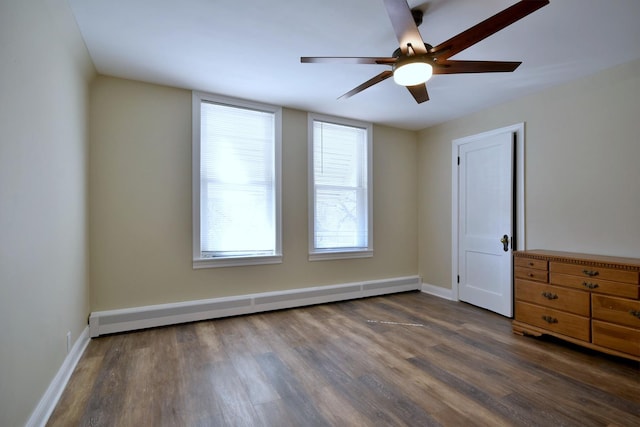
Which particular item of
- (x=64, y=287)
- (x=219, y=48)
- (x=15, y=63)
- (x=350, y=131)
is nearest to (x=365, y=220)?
(x=350, y=131)

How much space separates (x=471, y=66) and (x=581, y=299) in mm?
2199

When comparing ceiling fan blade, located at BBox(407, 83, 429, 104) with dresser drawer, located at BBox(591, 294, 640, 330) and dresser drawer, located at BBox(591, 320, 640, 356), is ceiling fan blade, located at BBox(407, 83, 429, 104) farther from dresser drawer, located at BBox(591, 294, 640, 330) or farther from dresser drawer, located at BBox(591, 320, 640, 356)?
dresser drawer, located at BBox(591, 320, 640, 356)

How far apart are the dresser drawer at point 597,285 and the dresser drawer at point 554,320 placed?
0.26 m

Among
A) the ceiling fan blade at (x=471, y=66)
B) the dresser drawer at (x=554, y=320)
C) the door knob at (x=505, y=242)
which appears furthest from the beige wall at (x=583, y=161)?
the ceiling fan blade at (x=471, y=66)

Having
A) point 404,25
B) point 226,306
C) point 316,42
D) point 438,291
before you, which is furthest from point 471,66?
point 438,291

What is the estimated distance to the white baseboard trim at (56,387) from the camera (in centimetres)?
170

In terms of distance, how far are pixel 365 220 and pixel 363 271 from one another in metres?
0.76

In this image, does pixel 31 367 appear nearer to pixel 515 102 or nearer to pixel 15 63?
pixel 15 63

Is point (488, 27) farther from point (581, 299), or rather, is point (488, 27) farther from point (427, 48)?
point (581, 299)

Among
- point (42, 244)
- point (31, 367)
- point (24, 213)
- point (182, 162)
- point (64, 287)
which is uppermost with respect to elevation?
point (182, 162)

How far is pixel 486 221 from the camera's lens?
12.9 ft

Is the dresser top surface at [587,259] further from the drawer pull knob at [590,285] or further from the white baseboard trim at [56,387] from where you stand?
the white baseboard trim at [56,387]

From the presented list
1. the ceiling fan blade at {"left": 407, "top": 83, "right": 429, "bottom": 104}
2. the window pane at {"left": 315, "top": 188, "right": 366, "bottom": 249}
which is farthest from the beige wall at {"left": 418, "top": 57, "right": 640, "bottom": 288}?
the window pane at {"left": 315, "top": 188, "right": 366, "bottom": 249}

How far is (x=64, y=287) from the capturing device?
227 centimetres
